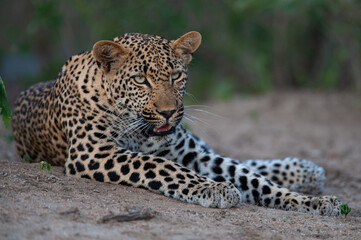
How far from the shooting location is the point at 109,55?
5758mm

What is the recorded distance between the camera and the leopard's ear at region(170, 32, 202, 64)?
608 centimetres

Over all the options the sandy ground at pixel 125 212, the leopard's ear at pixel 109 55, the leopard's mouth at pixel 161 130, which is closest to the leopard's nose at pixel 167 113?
the leopard's mouth at pixel 161 130

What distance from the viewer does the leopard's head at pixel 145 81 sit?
5527 mm

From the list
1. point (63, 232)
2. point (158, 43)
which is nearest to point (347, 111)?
point (158, 43)

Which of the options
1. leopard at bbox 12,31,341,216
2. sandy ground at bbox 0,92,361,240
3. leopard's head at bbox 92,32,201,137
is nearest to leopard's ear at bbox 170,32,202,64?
leopard at bbox 12,31,341,216

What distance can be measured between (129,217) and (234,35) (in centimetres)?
1232

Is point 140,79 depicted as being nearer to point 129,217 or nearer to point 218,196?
point 218,196

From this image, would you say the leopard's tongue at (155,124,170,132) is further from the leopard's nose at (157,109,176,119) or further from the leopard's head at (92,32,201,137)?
the leopard's nose at (157,109,176,119)

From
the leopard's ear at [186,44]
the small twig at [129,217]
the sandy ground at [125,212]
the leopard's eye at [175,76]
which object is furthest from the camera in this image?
the leopard's ear at [186,44]

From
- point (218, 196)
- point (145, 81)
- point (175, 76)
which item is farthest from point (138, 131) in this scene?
point (218, 196)

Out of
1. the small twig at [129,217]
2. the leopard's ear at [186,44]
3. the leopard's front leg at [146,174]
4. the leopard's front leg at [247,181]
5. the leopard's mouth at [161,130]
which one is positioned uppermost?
the leopard's ear at [186,44]

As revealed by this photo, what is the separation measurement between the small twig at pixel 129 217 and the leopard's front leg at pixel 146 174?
80 cm

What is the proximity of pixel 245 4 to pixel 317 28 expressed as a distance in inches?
149

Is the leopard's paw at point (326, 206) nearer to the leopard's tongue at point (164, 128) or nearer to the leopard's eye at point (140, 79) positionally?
the leopard's tongue at point (164, 128)
